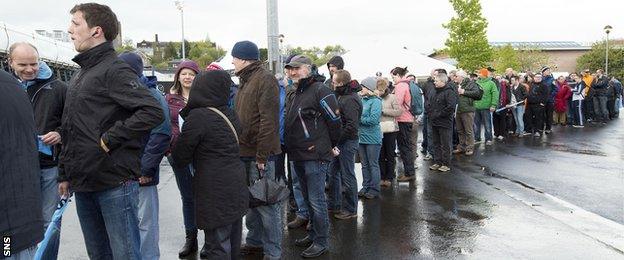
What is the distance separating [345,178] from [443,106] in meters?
3.57

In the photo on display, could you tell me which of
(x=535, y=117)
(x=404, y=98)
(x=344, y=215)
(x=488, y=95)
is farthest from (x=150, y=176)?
(x=535, y=117)

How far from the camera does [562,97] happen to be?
16953 millimetres

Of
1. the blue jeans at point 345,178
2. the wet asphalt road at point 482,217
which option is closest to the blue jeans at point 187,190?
the wet asphalt road at point 482,217

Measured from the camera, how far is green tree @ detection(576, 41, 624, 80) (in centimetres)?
5916

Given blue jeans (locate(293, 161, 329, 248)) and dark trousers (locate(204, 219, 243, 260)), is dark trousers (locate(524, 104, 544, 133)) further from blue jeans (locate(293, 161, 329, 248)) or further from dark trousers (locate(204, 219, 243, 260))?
dark trousers (locate(204, 219, 243, 260))

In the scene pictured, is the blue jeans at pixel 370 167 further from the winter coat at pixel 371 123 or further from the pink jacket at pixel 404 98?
the pink jacket at pixel 404 98

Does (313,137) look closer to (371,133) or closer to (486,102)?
(371,133)

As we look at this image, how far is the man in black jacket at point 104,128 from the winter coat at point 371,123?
4.33m

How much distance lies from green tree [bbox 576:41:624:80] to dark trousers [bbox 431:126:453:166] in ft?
179

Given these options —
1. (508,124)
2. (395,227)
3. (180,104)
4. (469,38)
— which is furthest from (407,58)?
(469,38)

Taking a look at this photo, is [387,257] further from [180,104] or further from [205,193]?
[180,104]

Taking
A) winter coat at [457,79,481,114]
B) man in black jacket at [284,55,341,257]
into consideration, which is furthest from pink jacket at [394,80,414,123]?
man in black jacket at [284,55,341,257]

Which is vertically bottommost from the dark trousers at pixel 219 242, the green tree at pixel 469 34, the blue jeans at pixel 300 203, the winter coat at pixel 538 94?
the blue jeans at pixel 300 203

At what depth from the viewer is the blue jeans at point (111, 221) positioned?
3277 millimetres
